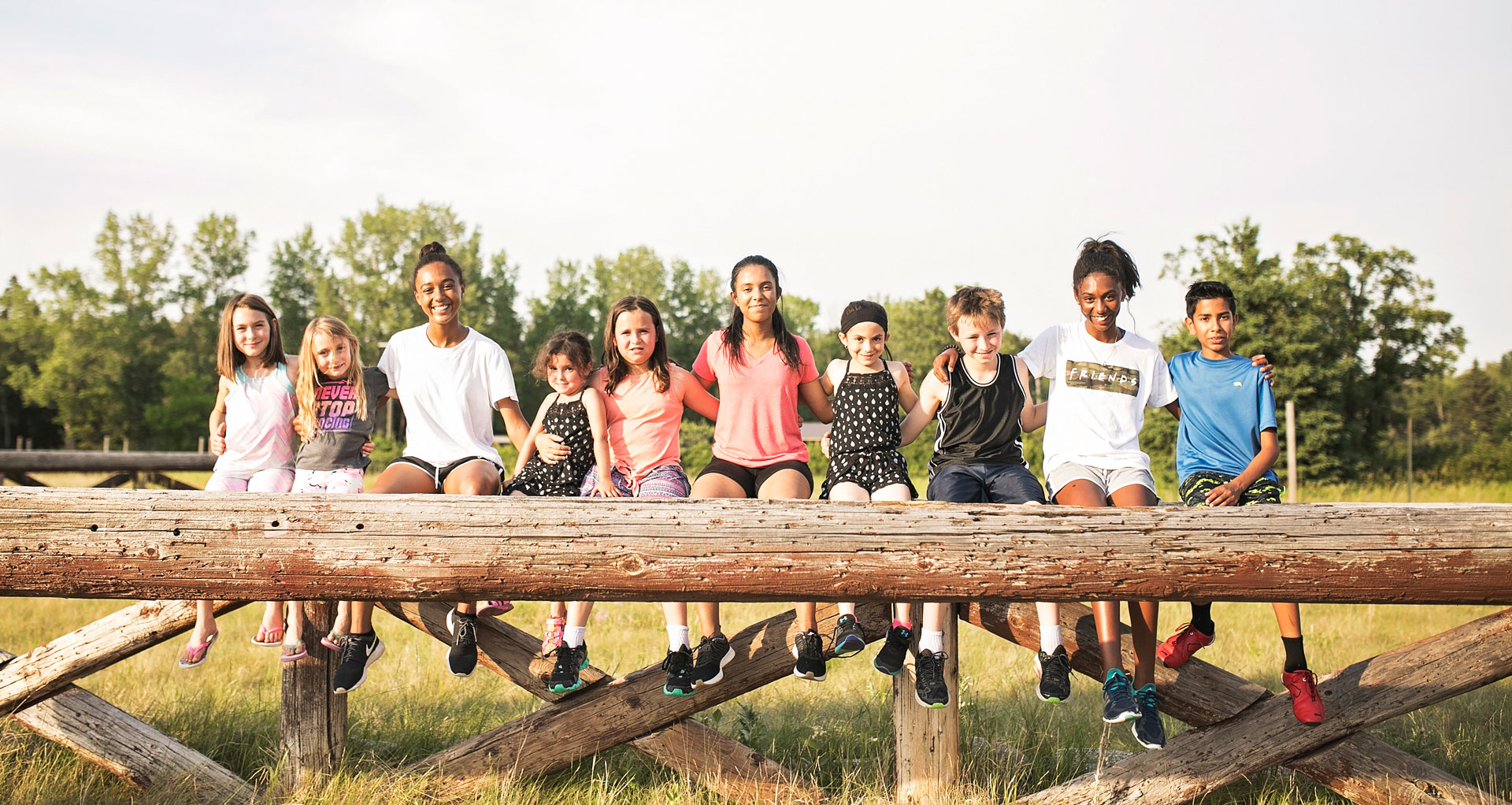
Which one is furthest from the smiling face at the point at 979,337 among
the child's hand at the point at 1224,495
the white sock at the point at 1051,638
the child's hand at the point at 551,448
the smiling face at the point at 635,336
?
the child's hand at the point at 551,448

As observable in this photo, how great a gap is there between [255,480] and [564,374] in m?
1.53

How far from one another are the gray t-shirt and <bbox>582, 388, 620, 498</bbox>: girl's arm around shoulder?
1.05 m

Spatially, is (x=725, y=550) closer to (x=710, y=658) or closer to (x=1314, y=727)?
(x=710, y=658)

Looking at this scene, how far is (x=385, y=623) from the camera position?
855 cm

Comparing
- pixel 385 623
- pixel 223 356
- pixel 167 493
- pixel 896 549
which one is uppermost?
pixel 223 356

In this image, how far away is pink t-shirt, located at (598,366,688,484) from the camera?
4.43 metres

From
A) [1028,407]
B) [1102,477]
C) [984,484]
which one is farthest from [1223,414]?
[984,484]

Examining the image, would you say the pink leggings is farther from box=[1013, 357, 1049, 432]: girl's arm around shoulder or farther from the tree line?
the tree line

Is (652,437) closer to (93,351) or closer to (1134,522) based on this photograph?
(1134,522)

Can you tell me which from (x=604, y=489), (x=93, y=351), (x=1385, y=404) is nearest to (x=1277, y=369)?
(x=1385, y=404)

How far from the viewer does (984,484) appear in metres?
4.18

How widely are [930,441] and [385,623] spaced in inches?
840

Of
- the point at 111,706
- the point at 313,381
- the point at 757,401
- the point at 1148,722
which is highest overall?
the point at 313,381

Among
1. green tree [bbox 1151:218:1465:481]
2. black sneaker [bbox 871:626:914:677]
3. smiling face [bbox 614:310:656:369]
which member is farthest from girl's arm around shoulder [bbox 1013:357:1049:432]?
green tree [bbox 1151:218:1465:481]
